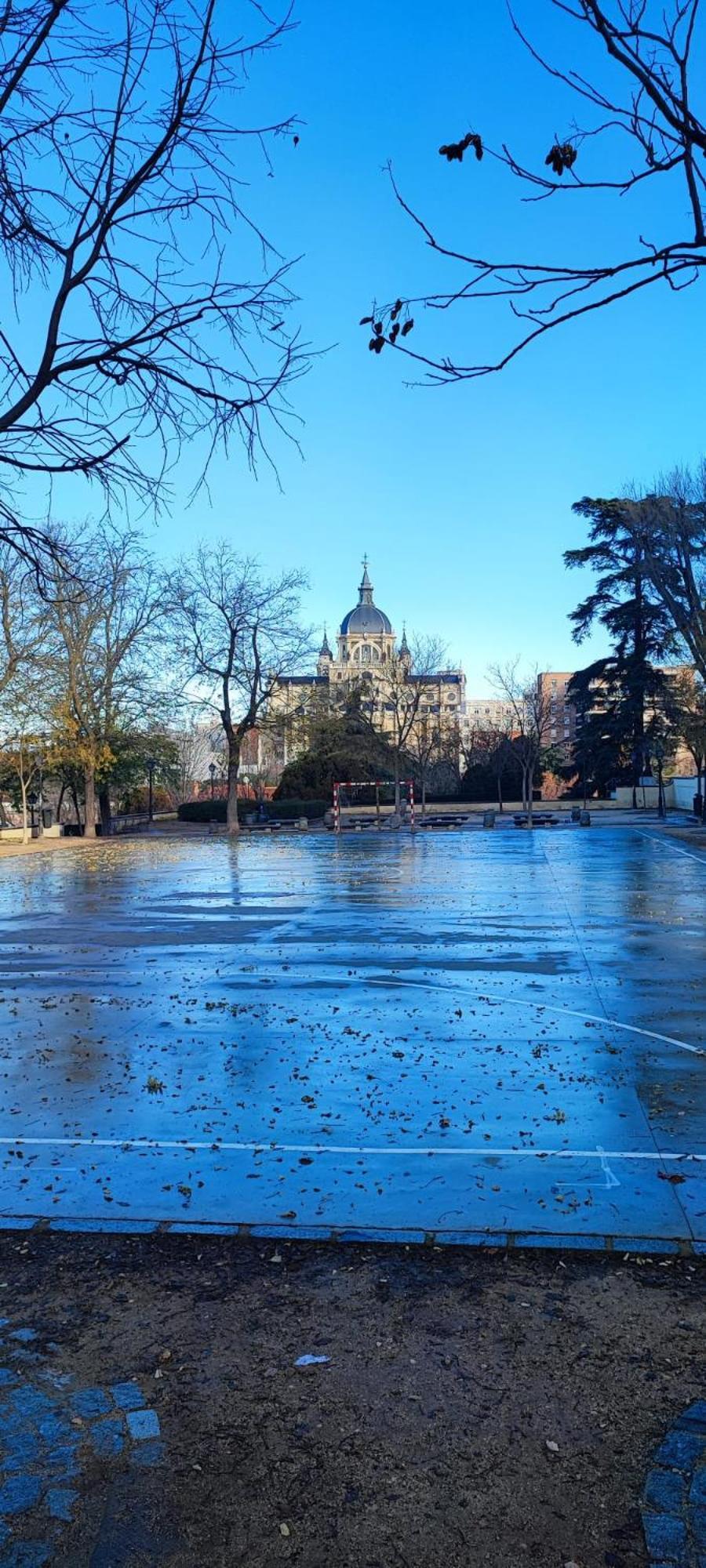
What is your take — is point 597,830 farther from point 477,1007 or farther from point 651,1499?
point 651,1499

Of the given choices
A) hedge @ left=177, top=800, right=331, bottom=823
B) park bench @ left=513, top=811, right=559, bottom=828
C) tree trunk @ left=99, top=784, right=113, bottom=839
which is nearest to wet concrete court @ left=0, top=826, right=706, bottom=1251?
park bench @ left=513, top=811, right=559, bottom=828

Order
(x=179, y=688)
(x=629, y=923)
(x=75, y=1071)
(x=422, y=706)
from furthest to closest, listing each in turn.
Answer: (x=422, y=706) < (x=179, y=688) < (x=629, y=923) < (x=75, y=1071)

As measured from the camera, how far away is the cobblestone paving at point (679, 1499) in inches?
103

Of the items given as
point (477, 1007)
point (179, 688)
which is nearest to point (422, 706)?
point (179, 688)

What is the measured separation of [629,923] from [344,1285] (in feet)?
34.9

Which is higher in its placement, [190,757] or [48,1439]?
[190,757]

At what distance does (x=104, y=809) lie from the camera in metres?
51.2

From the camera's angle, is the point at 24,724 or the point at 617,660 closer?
the point at 24,724

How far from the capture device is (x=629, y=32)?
2297 millimetres

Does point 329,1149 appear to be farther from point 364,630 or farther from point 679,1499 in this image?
point 364,630

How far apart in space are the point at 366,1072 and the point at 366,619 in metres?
146

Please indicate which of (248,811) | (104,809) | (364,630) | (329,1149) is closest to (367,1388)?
(329,1149)

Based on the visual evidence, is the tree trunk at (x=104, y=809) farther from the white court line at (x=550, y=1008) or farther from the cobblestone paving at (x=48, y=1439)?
the cobblestone paving at (x=48, y=1439)

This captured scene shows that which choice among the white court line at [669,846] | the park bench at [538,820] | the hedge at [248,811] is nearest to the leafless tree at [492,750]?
the park bench at [538,820]
